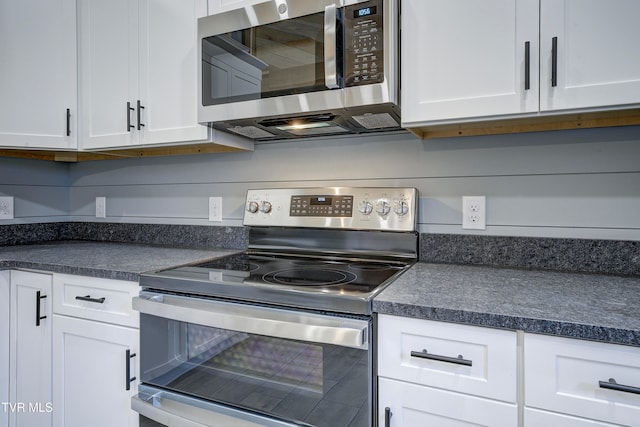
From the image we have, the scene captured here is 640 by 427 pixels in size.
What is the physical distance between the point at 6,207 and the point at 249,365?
5.91 feet

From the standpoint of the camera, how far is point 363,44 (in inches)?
47.1

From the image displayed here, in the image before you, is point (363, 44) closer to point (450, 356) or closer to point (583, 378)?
point (450, 356)

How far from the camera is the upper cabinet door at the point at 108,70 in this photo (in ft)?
5.53

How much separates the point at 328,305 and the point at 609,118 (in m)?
1.05

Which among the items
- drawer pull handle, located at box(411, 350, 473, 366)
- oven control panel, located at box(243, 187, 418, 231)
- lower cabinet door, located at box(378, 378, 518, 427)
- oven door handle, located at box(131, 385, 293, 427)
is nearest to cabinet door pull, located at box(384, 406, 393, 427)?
lower cabinet door, located at box(378, 378, 518, 427)

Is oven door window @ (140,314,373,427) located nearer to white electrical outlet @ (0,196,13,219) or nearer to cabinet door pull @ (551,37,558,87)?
cabinet door pull @ (551,37,558,87)

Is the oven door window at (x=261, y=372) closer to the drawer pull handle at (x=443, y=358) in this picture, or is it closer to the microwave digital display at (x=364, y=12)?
the drawer pull handle at (x=443, y=358)

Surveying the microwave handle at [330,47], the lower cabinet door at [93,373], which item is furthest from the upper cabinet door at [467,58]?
the lower cabinet door at [93,373]

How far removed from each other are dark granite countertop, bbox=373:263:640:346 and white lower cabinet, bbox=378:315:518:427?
0.04 m

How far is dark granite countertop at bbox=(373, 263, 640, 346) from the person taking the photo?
75 centimetres

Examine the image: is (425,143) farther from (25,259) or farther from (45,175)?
(45,175)

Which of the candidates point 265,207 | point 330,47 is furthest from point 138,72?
point 330,47

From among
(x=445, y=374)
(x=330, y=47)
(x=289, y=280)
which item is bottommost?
(x=445, y=374)

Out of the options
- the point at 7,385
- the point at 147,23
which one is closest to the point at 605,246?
the point at 147,23
